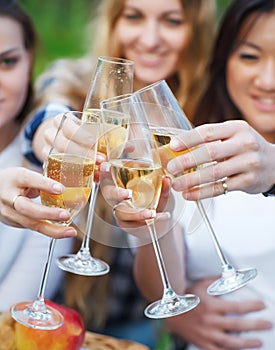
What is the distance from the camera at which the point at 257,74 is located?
1.81m

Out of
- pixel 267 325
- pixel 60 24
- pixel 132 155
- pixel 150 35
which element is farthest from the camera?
pixel 60 24

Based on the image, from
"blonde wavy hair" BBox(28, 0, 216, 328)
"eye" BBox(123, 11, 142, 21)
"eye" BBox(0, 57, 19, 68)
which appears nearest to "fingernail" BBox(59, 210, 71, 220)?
"blonde wavy hair" BBox(28, 0, 216, 328)

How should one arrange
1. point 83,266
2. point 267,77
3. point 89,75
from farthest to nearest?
point 89,75 < point 267,77 < point 83,266

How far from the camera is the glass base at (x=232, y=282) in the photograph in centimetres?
105

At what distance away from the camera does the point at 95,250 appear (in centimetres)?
190

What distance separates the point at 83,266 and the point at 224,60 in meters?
1.02

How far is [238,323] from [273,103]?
63 cm

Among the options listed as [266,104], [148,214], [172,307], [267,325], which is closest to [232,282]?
[172,307]

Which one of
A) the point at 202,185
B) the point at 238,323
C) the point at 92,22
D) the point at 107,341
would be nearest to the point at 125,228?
the point at 202,185

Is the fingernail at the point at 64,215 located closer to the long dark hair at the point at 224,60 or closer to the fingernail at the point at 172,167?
the fingernail at the point at 172,167

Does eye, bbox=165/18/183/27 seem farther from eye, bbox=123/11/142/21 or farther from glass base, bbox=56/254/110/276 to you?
glass base, bbox=56/254/110/276

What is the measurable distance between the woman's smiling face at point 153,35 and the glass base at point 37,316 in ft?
3.18

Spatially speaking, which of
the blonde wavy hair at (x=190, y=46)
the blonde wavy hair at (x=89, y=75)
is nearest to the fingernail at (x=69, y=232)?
the blonde wavy hair at (x=89, y=75)

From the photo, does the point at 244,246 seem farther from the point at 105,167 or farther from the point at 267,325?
the point at 105,167
